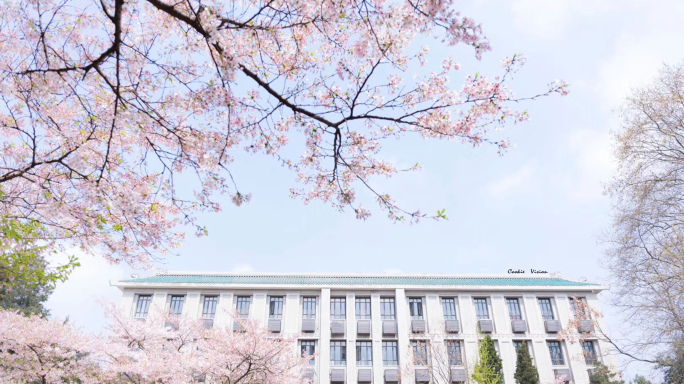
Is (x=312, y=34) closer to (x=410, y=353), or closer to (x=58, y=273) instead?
(x=58, y=273)

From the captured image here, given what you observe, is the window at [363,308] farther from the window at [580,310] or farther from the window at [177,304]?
the window at [580,310]

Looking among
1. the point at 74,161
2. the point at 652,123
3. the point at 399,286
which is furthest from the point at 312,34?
the point at 399,286

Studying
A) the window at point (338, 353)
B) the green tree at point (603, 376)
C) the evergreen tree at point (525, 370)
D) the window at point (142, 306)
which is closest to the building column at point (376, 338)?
the window at point (338, 353)

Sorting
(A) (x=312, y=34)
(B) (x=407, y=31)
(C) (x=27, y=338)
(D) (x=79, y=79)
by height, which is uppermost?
(A) (x=312, y=34)

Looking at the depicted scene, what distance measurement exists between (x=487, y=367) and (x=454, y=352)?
15.6ft

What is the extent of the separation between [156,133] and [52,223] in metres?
2.75

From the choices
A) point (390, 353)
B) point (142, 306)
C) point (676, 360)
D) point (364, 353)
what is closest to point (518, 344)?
point (390, 353)

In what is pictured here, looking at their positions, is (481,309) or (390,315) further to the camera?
(481,309)

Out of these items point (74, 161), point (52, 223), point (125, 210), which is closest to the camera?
point (125, 210)

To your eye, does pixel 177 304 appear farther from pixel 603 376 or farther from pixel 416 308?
pixel 603 376

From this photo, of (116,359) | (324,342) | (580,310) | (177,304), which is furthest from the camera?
(177,304)

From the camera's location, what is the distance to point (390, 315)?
24922 mm

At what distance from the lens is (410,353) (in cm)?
2192

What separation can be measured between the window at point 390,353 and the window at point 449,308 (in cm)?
372
